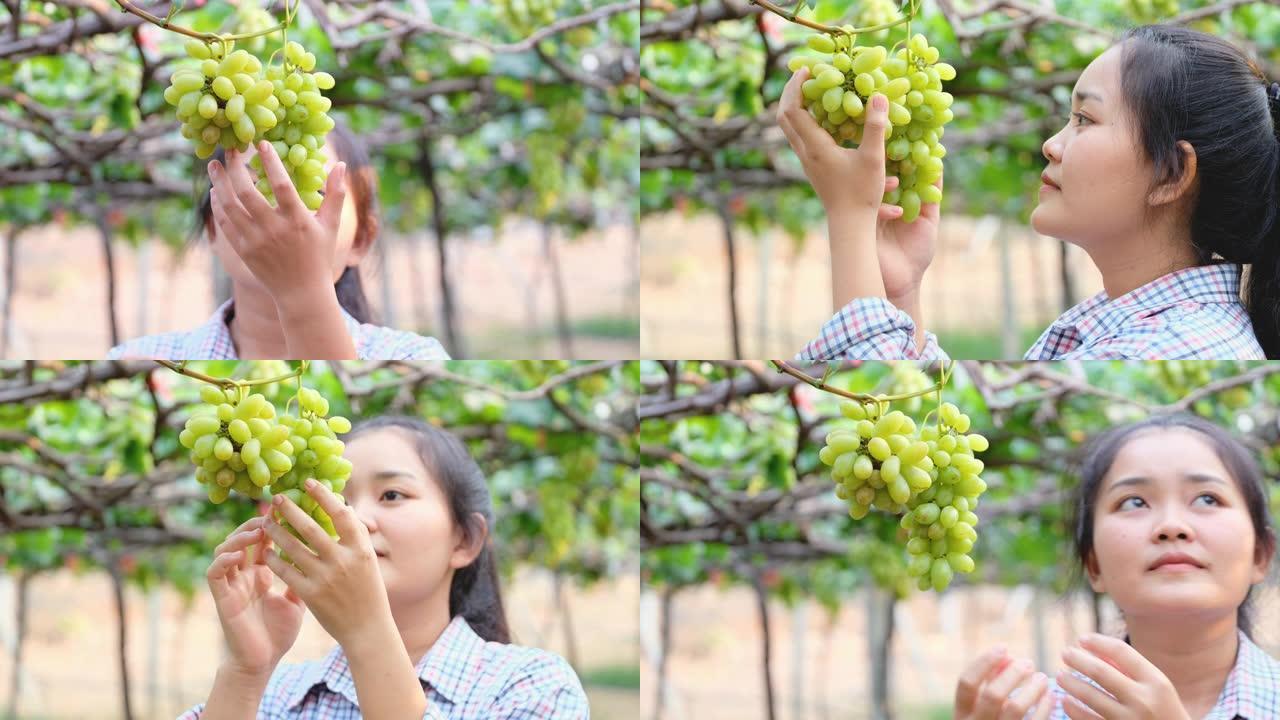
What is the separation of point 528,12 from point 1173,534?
116 centimetres

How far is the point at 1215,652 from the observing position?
4.87 ft

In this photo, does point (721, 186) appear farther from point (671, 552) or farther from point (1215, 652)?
point (1215, 652)

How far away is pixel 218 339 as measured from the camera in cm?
163

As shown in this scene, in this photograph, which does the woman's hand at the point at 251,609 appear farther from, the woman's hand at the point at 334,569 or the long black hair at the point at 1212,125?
the long black hair at the point at 1212,125

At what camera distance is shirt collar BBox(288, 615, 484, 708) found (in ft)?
4.92

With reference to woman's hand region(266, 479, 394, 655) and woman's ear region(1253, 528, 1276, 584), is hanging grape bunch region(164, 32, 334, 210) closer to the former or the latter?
woman's hand region(266, 479, 394, 655)

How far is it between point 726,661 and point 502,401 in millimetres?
617

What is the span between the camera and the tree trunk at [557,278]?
7.44ft

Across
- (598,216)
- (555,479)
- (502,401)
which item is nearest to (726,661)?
(555,479)

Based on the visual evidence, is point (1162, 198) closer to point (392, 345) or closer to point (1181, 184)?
point (1181, 184)

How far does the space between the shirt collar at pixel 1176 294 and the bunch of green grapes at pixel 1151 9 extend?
520 millimetres

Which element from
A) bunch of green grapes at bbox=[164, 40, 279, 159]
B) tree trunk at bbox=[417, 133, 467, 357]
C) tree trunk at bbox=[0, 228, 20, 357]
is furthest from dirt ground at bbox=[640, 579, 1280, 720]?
tree trunk at bbox=[0, 228, 20, 357]

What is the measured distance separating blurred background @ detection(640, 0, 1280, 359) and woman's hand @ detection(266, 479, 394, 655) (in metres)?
0.83

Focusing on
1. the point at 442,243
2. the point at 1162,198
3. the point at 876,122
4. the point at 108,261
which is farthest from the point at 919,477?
the point at 108,261
